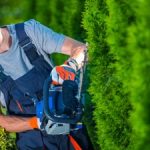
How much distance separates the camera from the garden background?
111 inches

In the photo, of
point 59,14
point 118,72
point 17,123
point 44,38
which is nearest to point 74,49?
point 44,38

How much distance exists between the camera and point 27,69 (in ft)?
13.0

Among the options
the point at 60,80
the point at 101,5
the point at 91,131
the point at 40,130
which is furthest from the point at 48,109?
the point at 91,131

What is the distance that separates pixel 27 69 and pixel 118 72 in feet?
2.62

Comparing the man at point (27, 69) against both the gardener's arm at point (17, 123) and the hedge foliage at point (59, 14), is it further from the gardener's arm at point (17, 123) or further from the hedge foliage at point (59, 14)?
the hedge foliage at point (59, 14)

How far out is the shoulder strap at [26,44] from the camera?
12.8 feet

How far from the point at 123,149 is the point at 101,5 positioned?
114cm

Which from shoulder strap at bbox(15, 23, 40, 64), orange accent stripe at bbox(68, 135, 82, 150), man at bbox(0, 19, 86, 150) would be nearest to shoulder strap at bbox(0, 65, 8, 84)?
man at bbox(0, 19, 86, 150)

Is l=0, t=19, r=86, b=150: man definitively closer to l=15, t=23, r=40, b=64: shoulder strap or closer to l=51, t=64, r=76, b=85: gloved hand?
l=15, t=23, r=40, b=64: shoulder strap

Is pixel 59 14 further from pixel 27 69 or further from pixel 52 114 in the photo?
pixel 52 114

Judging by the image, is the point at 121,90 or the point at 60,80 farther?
the point at 121,90

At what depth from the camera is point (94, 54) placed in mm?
4121

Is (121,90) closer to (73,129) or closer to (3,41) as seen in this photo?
(73,129)

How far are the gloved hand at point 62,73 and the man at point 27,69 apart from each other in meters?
0.28
